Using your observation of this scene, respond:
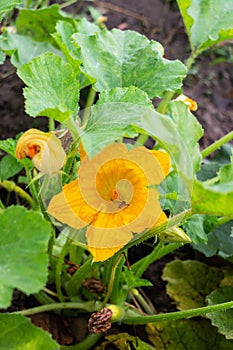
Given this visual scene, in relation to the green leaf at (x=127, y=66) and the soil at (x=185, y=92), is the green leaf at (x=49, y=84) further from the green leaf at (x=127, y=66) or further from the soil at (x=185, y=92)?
the soil at (x=185, y=92)

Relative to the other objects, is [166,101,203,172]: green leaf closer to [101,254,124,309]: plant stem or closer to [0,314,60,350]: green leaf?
[101,254,124,309]: plant stem

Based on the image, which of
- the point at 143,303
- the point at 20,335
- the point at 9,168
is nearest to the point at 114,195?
the point at 20,335

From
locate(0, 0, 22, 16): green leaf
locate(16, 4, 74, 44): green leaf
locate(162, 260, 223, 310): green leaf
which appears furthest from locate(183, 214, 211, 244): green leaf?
locate(16, 4, 74, 44): green leaf

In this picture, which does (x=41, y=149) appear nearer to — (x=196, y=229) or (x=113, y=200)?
(x=113, y=200)

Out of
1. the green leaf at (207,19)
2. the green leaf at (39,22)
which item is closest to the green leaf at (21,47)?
the green leaf at (39,22)

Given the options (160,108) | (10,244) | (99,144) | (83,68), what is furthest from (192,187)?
(160,108)

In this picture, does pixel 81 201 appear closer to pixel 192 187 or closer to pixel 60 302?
pixel 192 187
